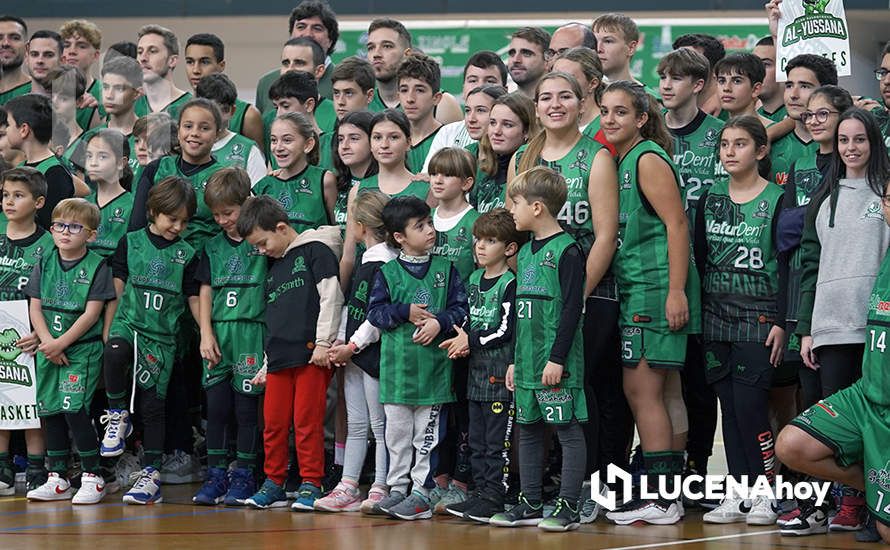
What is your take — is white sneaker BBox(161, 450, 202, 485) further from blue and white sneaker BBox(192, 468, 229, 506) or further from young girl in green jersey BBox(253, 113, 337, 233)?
young girl in green jersey BBox(253, 113, 337, 233)

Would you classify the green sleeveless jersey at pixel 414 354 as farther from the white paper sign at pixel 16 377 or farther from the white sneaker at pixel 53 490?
the white paper sign at pixel 16 377

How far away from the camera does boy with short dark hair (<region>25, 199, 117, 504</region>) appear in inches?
287

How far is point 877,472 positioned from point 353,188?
3.01m

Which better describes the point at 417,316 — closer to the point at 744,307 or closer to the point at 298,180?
the point at 298,180

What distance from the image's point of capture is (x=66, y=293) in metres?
7.37

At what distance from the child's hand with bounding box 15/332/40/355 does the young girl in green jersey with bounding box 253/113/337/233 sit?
141cm

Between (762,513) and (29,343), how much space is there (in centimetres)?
391

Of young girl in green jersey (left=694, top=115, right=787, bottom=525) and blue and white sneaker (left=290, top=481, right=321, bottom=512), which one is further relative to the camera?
blue and white sneaker (left=290, top=481, right=321, bottom=512)

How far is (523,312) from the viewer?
20.6 feet

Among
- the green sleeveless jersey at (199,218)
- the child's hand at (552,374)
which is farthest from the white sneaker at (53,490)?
the child's hand at (552,374)

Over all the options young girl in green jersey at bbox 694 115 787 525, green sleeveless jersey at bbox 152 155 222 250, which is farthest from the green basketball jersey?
young girl in green jersey at bbox 694 115 787 525

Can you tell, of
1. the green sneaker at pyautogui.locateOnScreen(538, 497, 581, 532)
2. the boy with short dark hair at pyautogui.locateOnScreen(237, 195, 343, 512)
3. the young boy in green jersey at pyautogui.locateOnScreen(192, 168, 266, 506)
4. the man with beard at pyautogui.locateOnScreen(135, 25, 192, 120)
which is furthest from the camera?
the man with beard at pyautogui.locateOnScreen(135, 25, 192, 120)

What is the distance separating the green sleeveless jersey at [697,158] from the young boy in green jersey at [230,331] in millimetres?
2217

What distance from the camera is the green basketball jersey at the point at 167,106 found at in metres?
8.63
